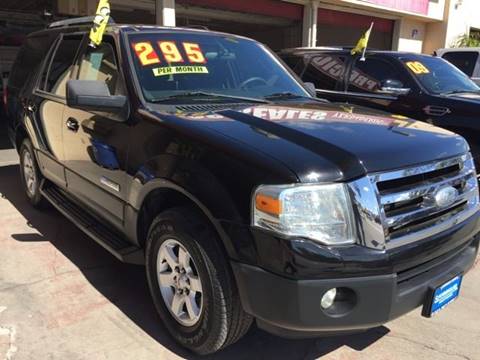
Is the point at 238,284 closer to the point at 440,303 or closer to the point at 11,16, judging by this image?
the point at 440,303

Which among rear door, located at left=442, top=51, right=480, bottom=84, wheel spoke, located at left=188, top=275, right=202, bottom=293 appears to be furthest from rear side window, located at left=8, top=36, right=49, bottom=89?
rear door, located at left=442, top=51, right=480, bottom=84

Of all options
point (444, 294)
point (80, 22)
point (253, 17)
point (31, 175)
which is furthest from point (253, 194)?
point (253, 17)

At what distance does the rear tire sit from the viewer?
4988 mm

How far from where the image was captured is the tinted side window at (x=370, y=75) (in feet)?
21.4

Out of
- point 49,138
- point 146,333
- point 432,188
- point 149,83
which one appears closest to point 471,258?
point 432,188

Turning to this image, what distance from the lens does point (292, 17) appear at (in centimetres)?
1500

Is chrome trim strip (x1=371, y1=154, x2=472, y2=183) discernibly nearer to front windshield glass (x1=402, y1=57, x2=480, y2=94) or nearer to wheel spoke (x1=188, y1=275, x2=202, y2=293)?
wheel spoke (x1=188, y1=275, x2=202, y2=293)

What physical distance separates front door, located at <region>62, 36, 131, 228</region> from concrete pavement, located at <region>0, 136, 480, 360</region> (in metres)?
0.53

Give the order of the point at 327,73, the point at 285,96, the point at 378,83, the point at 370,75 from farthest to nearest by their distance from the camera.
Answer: the point at 327,73, the point at 370,75, the point at 378,83, the point at 285,96

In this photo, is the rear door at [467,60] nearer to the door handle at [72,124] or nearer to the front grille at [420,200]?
the front grille at [420,200]

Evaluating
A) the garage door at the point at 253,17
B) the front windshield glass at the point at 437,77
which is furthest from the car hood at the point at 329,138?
the garage door at the point at 253,17

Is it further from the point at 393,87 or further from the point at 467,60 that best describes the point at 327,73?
the point at 467,60

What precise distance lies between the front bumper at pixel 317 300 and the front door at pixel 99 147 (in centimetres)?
130

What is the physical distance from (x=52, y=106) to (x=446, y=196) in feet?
10.8
